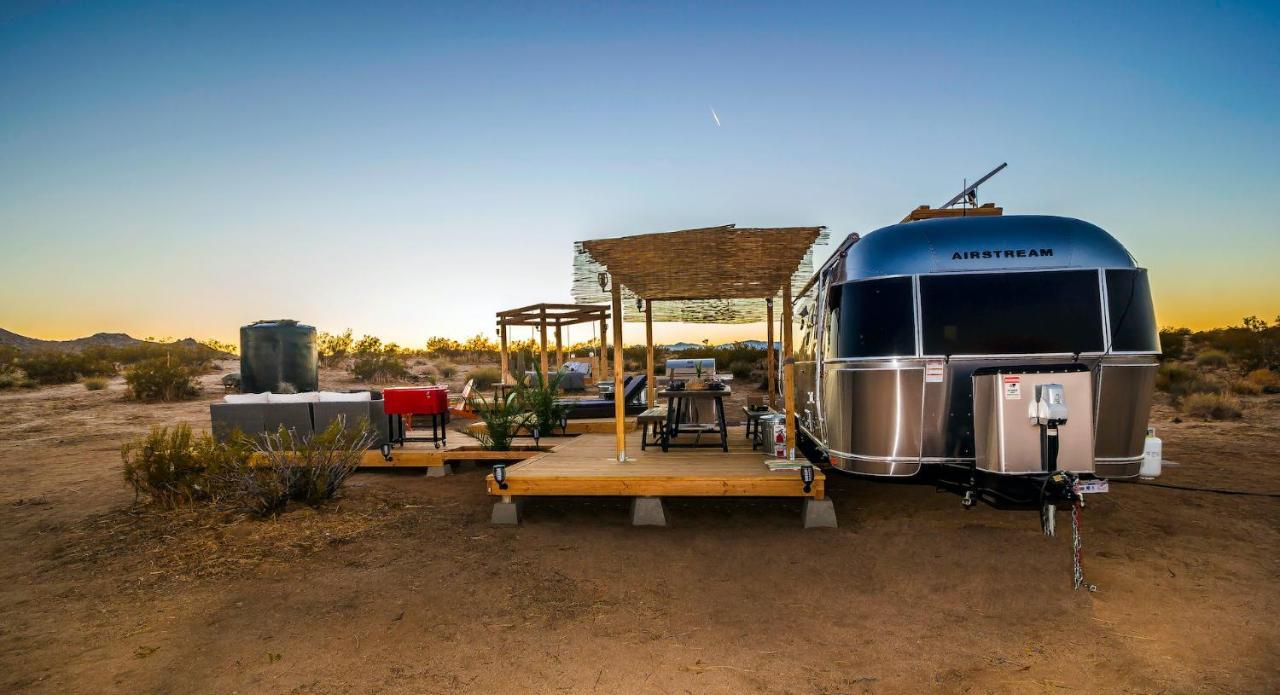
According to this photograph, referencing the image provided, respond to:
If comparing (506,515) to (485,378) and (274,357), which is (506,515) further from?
(485,378)

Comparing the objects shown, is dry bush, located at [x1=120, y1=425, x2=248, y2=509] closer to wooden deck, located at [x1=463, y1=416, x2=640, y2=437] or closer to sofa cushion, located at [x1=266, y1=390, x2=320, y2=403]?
sofa cushion, located at [x1=266, y1=390, x2=320, y2=403]

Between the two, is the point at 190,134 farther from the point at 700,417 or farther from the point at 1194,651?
the point at 1194,651

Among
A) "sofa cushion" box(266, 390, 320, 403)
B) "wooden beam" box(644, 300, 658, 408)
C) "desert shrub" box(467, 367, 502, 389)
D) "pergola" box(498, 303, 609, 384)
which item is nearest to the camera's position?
"sofa cushion" box(266, 390, 320, 403)

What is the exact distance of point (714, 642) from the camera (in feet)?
11.7

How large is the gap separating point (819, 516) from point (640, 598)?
Answer: 2.33 metres

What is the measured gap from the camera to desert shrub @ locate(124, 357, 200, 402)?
18.6 meters

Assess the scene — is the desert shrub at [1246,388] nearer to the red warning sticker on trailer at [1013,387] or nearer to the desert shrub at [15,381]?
the red warning sticker on trailer at [1013,387]

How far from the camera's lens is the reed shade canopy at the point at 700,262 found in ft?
19.6

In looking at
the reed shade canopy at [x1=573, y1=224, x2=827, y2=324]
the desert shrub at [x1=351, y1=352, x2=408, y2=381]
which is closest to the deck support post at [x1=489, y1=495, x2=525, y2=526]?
the reed shade canopy at [x1=573, y1=224, x2=827, y2=324]

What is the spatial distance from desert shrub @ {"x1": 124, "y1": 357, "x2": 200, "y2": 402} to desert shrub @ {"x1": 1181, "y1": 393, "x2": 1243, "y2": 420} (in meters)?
27.7

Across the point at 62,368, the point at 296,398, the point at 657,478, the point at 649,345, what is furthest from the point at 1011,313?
the point at 62,368

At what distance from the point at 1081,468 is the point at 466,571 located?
4624 millimetres

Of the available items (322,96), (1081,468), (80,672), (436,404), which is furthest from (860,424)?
(322,96)

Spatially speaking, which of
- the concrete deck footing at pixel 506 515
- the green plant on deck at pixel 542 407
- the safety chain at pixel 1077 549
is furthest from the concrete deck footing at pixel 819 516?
the green plant on deck at pixel 542 407
